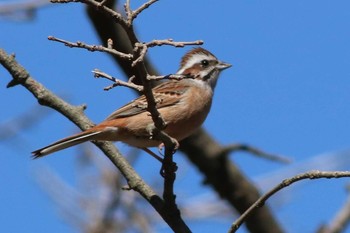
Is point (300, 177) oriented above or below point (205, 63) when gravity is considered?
below

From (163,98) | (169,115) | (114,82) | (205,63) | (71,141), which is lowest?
(114,82)

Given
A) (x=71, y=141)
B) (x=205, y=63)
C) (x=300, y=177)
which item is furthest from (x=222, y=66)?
(x=300, y=177)

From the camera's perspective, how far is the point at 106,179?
7504mm

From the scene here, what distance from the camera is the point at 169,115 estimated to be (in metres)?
6.64

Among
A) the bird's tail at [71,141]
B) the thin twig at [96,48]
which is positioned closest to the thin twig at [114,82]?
the thin twig at [96,48]

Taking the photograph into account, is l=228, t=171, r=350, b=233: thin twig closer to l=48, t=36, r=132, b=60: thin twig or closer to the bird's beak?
l=48, t=36, r=132, b=60: thin twig

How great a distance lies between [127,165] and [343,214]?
2351 millimetres

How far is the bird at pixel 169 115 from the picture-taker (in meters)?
5.88

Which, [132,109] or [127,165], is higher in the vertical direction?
[132,109]

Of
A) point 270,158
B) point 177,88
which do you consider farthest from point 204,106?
point 270,158

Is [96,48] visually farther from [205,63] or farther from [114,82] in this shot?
[205,63]

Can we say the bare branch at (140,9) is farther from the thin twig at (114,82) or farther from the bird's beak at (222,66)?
the bird's beak at (222,66)

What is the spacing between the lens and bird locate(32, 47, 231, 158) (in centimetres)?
588

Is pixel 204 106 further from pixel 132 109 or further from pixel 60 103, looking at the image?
pixel 60 103
